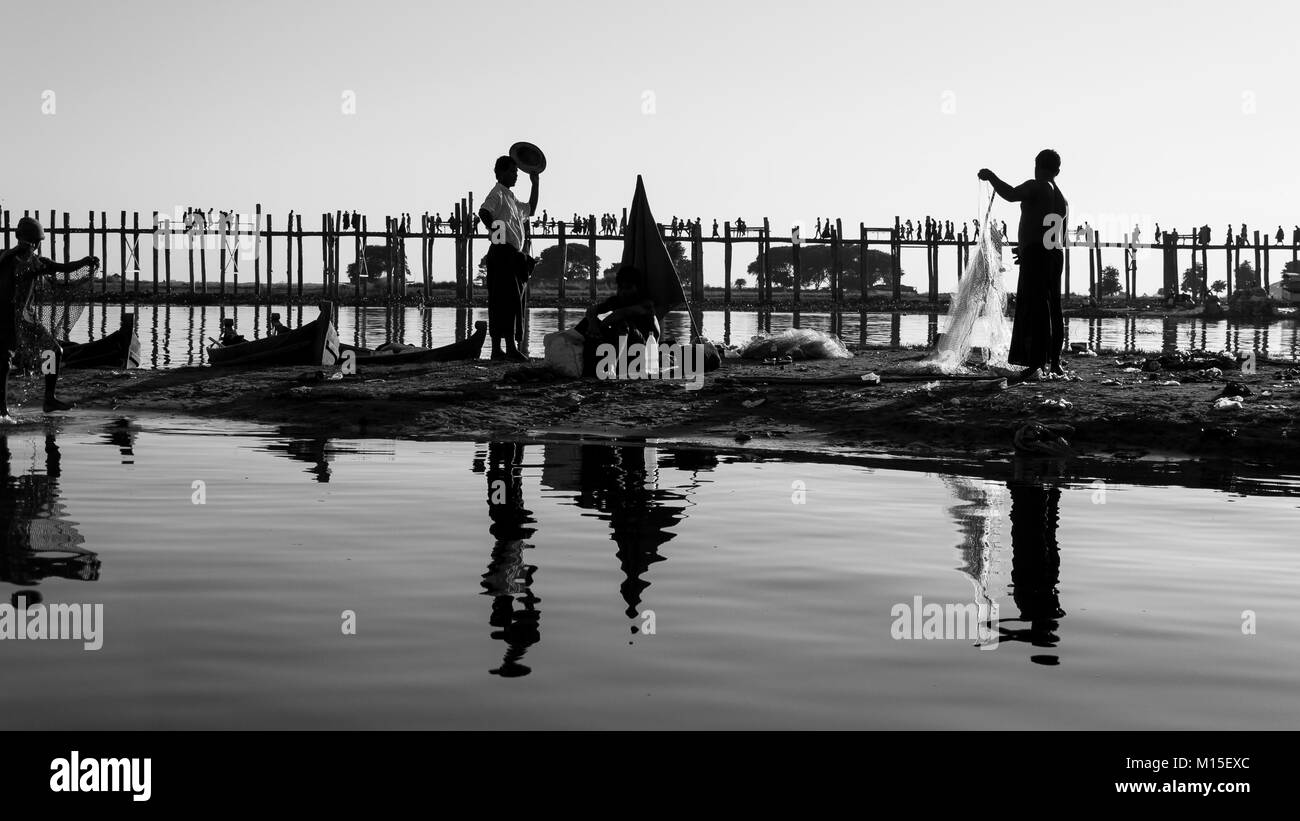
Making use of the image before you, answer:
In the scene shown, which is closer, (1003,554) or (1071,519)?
(1003,554)

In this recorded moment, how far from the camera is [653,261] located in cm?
1445

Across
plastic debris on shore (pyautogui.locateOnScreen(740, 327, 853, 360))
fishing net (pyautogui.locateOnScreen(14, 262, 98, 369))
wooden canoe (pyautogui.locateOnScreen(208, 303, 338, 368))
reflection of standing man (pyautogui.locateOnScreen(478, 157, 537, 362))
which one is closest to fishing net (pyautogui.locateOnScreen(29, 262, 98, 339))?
fishing net (pyautogui.locateOnScreen(14, 262, 98, 369))

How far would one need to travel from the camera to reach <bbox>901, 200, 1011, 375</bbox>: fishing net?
47.0ft

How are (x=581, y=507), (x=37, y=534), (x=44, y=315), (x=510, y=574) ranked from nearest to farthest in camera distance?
(x=510, y=574) < (x=37, y=534) < (x=581, y=507) < (x=44, y=315)

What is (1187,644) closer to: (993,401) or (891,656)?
(891,656)

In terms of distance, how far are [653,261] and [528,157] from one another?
1.82m

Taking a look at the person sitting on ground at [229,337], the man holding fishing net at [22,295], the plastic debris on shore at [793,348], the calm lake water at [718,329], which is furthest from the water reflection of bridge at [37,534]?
the calm lake water at [718,329]

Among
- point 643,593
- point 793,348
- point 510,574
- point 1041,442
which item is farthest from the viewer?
point 793,348

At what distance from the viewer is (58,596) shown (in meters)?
5.66

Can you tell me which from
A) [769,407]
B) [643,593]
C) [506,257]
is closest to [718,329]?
[506,257]

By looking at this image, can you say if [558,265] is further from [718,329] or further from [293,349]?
[293,349]
